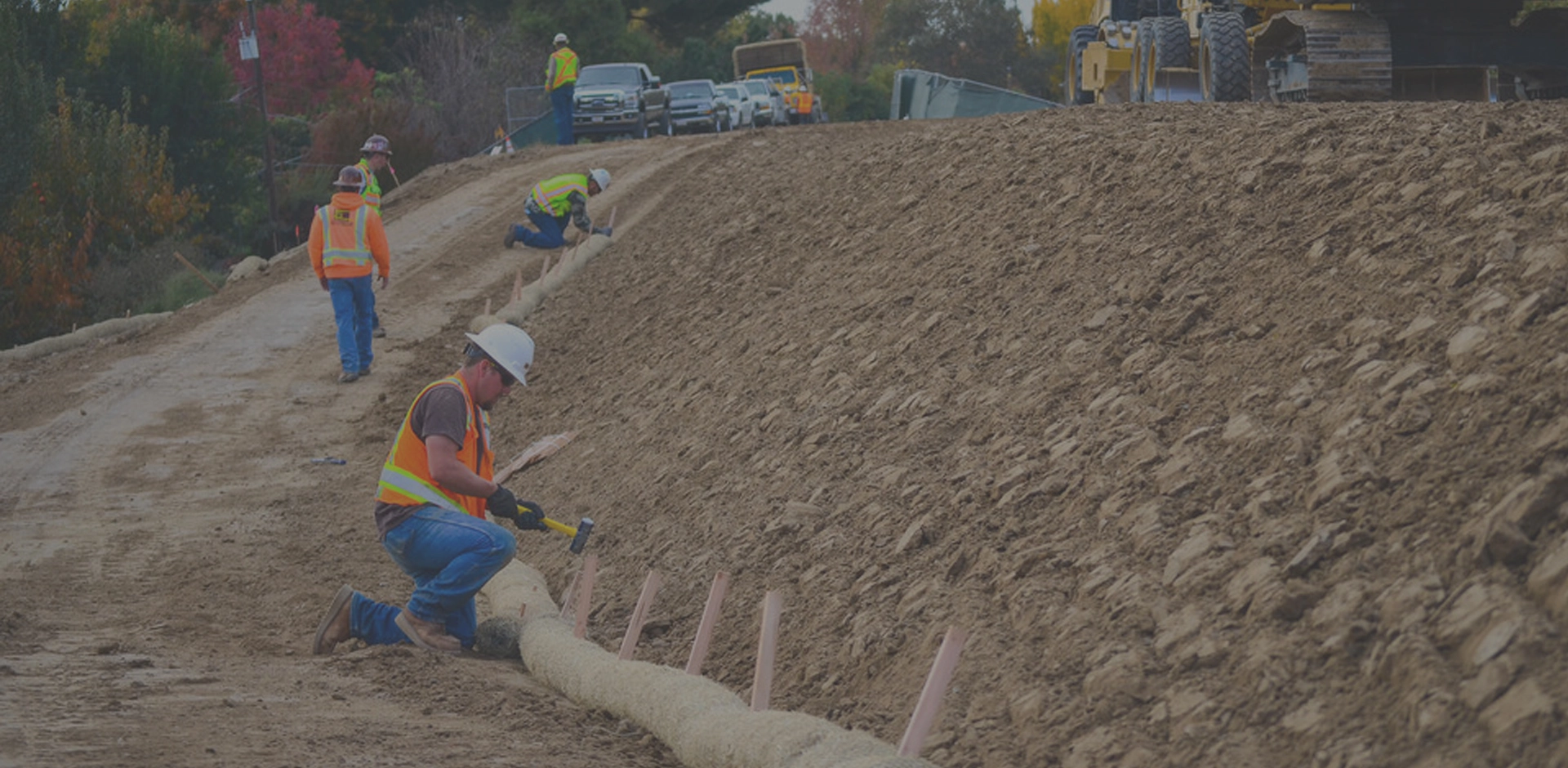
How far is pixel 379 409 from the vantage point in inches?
512

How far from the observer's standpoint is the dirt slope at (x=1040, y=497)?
429cm

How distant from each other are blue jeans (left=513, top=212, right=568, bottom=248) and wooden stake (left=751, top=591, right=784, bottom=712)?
14.2 meters

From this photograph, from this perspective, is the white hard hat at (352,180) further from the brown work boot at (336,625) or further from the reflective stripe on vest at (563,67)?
the reflective stripe on vest at (563,67)

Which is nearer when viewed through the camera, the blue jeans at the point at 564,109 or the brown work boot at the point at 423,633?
the brown work boot at the point at 423,633

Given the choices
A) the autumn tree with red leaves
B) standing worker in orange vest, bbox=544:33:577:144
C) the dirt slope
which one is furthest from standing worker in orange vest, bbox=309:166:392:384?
the autumn tree with red leaves

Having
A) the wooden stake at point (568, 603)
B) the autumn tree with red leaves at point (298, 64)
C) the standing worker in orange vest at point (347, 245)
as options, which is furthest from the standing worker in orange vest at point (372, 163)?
the autumn tree with red leaves at point (298, 64)

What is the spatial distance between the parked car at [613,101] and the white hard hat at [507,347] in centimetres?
2553

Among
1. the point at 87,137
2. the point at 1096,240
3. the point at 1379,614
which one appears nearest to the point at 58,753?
the point at 1379,614

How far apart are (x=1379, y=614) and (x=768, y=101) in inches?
1405

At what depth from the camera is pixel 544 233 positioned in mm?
19031

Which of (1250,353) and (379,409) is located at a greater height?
(1250,353)

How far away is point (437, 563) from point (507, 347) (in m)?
1.01

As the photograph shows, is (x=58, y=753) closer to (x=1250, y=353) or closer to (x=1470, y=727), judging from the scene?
(x=1470, y=727)

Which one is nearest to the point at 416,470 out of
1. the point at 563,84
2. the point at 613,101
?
the point at 563,84
